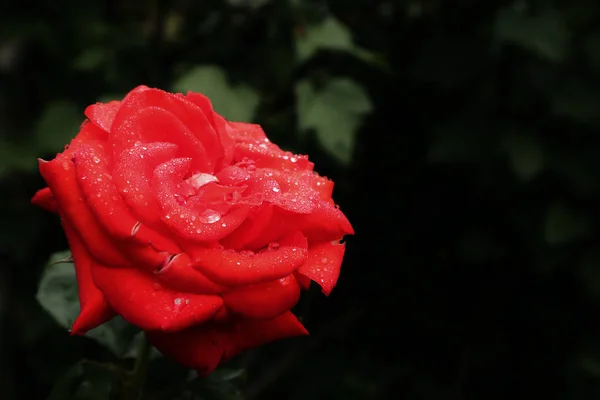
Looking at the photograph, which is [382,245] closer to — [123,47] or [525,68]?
[525,68]

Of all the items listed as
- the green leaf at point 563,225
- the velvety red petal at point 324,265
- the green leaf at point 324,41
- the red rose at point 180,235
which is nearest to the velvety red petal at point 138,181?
the red rose at point 180,235

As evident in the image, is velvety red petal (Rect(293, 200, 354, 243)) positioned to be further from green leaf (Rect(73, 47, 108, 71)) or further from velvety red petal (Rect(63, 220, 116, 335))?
green leaf (Rect(73, 47, 108, 71))

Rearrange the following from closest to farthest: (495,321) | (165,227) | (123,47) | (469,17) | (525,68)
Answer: (165,227) < (123,47) < (525,68) < (469,17) < (495,321)

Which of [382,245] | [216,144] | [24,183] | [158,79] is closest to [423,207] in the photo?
[382,245]

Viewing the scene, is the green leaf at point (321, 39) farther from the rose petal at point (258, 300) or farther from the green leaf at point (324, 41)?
the rose petal at point (258, 300)

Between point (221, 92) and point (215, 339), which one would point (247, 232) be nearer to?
point (215, 339)
